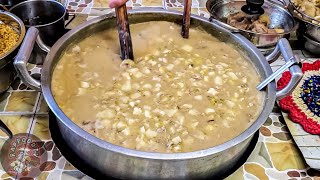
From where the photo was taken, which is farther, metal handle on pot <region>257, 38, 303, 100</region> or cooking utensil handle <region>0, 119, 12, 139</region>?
cooking utensil handle <region>0, 119, 12, 139</region>

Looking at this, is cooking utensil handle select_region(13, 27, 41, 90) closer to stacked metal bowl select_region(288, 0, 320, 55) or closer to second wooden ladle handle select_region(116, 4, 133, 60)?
second wooden ladle handle select_region(116, 4, 133, 60)

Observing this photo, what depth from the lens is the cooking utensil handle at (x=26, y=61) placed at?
1197mm

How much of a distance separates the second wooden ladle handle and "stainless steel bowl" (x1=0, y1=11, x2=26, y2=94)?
38 cm

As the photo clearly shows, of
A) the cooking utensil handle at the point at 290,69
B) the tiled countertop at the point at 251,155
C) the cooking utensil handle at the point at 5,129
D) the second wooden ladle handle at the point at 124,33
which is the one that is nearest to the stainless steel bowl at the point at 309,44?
the tiled countertop at the point at 251,155

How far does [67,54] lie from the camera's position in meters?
1.49

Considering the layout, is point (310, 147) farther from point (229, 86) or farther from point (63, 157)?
point (63, 157)

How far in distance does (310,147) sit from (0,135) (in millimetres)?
1090

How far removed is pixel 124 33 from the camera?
145 cm

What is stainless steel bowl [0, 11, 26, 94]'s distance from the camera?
146cm

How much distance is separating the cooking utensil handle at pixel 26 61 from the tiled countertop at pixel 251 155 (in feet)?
0.89

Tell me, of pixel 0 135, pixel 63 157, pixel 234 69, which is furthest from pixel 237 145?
pixel 0 135

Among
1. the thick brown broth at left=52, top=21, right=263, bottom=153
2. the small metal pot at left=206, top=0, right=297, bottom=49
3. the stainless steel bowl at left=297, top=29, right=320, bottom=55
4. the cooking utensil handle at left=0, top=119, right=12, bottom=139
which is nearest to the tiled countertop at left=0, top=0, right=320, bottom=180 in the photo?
the cooking utensil handle at left=0, top=119, right=12, bottom=139

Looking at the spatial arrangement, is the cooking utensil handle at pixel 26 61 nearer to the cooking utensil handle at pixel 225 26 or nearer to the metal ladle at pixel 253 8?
the cooking utensil handle at pixel 225 26

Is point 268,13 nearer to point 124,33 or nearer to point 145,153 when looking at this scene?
point 124,33
